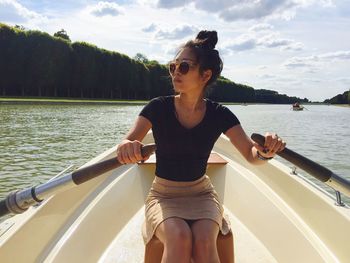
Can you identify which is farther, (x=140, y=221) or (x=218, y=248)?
(x=140, y=221)

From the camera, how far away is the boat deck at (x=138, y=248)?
3098mm

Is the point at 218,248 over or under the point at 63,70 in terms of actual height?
under

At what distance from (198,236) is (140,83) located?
54584 millimetres

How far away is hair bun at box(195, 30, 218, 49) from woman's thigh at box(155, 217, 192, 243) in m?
1.10

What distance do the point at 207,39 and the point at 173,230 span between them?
120cm

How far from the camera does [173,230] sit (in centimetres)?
211

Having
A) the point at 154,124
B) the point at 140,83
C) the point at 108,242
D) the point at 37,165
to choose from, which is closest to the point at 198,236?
the point at 154,124

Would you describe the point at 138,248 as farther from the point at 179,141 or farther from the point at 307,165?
the point at 307,165

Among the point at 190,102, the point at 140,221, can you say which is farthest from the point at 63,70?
the point at 190,102

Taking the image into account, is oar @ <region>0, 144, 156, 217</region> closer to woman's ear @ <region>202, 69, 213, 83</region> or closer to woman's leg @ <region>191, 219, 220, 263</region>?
woman's leg @ <region>191, 219, 220, 263</region>

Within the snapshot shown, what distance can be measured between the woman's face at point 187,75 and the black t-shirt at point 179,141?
0.50 feet

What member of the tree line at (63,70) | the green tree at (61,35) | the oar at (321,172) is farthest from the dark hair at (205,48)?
the green tree at (61,35)

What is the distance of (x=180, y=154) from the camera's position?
2.45 m

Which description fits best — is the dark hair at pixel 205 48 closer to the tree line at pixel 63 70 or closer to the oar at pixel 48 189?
the oar at pixel 48 189
